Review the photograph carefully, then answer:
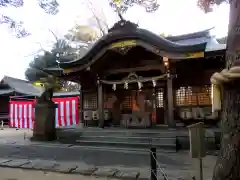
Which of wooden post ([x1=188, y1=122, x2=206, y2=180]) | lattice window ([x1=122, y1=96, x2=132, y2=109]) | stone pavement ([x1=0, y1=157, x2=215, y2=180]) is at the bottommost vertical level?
stone pavement ([x1=0, y1=157, x2=215, y2=180])

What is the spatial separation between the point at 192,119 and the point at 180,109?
0.79 metres

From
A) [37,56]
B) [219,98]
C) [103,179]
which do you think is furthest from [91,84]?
[37,56]

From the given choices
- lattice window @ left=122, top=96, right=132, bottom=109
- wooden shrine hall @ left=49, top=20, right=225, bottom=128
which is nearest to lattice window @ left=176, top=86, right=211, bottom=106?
wooden shrine hall @ left=49, top=20, right=225, bottom=128

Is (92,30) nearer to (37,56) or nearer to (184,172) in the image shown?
(37,56)

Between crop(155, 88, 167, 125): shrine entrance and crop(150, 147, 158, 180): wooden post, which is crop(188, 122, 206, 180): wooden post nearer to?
crop(150, 147, 158, 180): wooden post

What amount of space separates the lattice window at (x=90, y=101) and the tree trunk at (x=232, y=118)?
11.3 m

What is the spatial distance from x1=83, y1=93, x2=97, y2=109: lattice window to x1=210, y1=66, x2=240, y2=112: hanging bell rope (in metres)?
11.5

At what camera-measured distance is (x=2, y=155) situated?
8547mm

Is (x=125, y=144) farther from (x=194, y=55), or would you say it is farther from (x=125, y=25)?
(x=125, y=25)

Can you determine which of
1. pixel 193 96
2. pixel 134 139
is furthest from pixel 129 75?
pixel 134 139

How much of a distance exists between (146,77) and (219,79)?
940 cm

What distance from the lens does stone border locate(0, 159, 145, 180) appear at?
18.4 ft

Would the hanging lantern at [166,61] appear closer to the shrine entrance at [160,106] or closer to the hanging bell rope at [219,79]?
the shrine entrance at [160,106]

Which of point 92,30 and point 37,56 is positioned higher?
point 92,30
